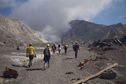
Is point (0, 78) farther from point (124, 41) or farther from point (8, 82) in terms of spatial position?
point (124, 41)

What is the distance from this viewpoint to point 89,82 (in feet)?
68.9

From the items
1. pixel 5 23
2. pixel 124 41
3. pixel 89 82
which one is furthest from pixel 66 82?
pixel 5 23

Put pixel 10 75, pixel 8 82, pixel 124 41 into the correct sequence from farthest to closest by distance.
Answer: pixel 124 41, pixel 10 75, pixel 8 82

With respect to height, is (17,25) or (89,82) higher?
→ (17,25)

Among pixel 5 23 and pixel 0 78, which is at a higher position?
pixel 5 23

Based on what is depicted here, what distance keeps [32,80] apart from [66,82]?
92.7 inches

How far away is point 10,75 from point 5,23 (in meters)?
165

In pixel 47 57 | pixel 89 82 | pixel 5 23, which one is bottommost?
pixel 89 82

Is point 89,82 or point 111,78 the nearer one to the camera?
point 89,82

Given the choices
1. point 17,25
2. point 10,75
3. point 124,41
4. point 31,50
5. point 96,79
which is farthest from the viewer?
point 17,25

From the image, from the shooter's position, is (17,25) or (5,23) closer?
(5,23)

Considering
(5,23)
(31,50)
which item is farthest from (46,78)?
(5,23)

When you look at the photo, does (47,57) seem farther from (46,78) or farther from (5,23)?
(5,23)

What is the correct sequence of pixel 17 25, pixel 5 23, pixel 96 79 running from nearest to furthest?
pixel 96 79
pixel 5 23
pixel 17 25
